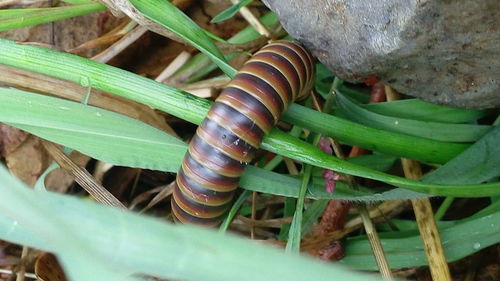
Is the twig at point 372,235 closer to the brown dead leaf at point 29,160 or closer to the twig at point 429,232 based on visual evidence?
the twig at point 429,232

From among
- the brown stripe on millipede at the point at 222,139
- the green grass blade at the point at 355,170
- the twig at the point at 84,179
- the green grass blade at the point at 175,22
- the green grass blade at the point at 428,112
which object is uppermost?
the green grass blade at the point at 428,112

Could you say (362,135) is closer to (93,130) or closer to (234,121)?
(234,121)

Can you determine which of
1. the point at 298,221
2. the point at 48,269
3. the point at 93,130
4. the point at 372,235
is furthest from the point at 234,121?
the point at 48,269

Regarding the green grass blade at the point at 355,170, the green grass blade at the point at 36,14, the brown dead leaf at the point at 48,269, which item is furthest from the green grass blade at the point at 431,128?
the brown dead leaf at the point at 48,269

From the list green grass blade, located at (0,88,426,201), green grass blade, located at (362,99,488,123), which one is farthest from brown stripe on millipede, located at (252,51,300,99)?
green grass blade, located at (362,99,488,123)

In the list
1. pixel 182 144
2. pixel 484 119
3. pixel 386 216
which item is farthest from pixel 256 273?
pixel 484 119

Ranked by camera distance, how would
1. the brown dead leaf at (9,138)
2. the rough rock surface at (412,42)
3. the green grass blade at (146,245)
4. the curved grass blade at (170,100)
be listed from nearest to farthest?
the green grass blade at (146,245) < the rough rock surface at (412,42) < the curved grass blade at (170,100) < the brown dead leaf at (9,138)

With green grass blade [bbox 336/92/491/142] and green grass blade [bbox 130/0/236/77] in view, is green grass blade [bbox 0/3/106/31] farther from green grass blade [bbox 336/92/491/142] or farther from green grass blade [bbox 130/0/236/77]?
green grass blade [bbox 336/92/491/142]
